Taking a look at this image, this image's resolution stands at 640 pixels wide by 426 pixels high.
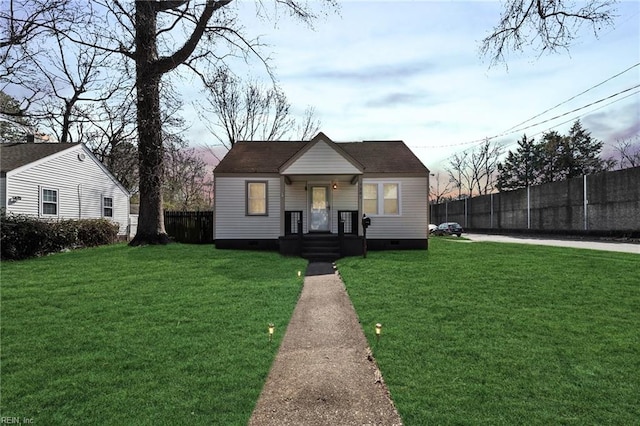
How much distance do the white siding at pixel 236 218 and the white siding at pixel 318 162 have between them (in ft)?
7.94

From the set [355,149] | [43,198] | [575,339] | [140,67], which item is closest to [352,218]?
[355,149]

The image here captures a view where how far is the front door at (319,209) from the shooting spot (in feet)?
50.9

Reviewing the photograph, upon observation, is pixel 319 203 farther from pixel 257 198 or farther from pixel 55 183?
pixel 55 183

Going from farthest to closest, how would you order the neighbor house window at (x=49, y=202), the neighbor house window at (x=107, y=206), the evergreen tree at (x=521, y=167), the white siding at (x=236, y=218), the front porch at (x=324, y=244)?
1. the evergreen tree at (x=521, y=167)
2. the neighbor house window at (x=107, y=206)
3. the neighbor house window at (x=49, y=202)
4. the white siding at (x=236, y=218)
5. the front porch at (x=324, y=244)

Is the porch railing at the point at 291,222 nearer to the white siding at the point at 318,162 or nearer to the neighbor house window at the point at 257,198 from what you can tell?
the neighbor house window at the point at 257,198

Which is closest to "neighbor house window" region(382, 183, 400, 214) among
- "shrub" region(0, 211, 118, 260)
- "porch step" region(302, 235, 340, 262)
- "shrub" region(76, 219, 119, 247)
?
"porch step" region(302, 235, 340, 262)

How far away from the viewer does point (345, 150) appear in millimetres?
16078

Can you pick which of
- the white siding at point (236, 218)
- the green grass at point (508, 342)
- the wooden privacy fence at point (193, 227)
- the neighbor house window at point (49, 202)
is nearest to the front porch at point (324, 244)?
the white siding at point (236, 218)

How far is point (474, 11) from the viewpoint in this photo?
7.00 m

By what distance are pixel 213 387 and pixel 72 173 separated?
61.4 feet

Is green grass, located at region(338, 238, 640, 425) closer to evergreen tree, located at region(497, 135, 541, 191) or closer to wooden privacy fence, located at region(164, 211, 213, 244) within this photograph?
wooden privacy fence, located at region(164, 211, 213, 244)

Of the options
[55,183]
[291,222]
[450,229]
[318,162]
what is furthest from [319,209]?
[450,229]

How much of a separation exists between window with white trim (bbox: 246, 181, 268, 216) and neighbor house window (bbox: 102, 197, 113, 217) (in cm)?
1045

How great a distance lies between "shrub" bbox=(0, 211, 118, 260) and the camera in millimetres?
11492
